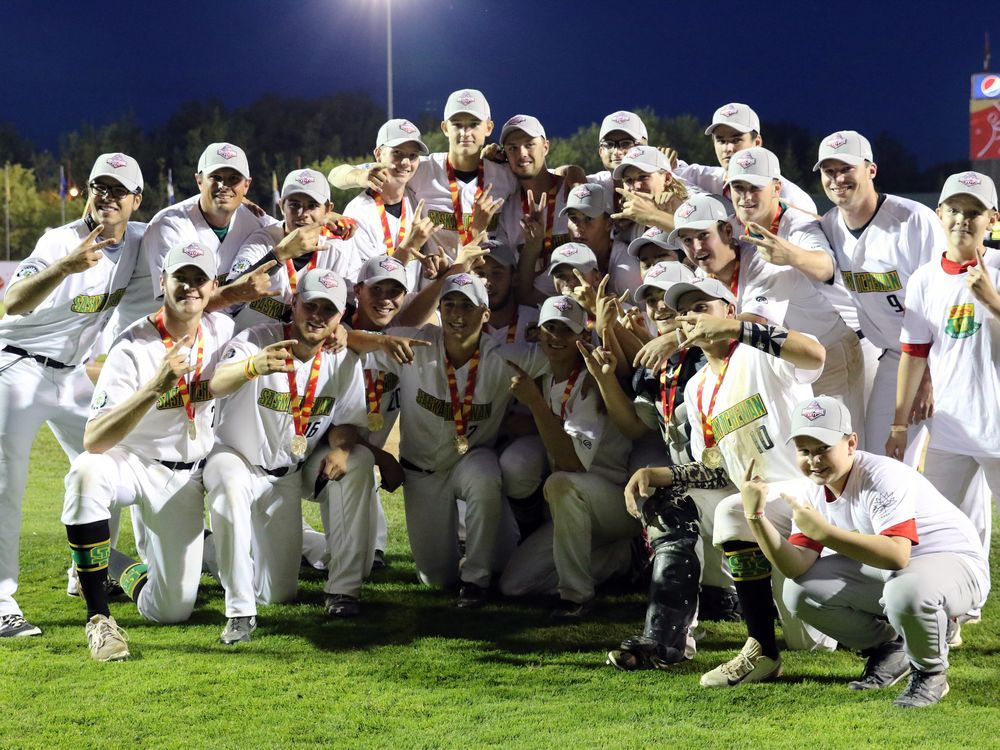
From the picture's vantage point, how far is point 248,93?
3506 inches

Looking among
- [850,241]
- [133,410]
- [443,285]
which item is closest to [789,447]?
[850,241]

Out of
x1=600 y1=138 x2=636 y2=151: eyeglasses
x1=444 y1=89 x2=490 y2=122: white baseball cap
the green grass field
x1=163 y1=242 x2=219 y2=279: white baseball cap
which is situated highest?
x1=444 y1=89 x2=490 y2=122: white baseball cap

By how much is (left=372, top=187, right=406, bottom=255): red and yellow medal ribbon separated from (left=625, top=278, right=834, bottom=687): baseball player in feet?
8.06

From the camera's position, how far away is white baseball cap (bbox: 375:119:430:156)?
7.73 metres

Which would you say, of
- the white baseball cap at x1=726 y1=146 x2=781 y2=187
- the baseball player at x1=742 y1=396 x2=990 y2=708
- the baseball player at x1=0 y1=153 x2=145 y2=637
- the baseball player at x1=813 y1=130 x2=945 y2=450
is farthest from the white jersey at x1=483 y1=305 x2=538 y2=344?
the baseball player at x1=742 y1=396 x2=990 y2=708

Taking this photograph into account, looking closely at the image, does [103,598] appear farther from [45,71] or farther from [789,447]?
[45,71]

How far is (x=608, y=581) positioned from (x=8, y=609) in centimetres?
344

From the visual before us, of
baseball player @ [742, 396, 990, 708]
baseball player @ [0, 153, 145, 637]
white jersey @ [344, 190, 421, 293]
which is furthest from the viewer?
white jersey @ [344, 190, 421, 293]

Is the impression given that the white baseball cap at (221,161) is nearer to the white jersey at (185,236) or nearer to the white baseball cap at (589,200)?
the white jersey at (185,236)

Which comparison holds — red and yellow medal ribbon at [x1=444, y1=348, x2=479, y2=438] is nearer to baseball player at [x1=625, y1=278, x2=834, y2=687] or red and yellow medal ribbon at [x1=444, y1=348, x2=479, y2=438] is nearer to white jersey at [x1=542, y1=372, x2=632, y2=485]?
white jersey at [x1=542, y1=372, x2=632, y2=485]

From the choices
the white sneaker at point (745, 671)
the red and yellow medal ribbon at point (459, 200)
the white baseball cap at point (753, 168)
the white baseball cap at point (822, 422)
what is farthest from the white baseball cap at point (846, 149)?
the white sneaker at point (745, 671)

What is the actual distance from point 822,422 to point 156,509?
136 inches

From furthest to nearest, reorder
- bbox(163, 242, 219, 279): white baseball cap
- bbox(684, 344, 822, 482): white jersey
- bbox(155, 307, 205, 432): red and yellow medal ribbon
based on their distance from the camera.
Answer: bbox(155, 307, 205, 432): red and yellow medal ribbon → bbox(163, 242, 219, 279): white baseball cap → bbox(684, 344, 822, 482): white jersey

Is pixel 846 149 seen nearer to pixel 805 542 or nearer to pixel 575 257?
pixel 575 257
